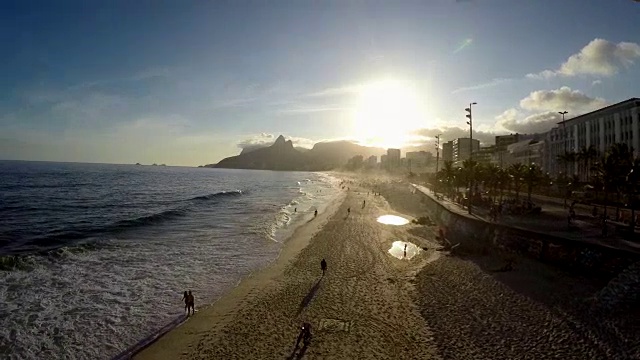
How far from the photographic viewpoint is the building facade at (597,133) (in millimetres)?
59575

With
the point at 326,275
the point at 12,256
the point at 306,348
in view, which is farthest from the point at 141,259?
the point at 306,348

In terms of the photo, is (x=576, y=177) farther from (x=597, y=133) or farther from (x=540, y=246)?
(x=540, y=246)

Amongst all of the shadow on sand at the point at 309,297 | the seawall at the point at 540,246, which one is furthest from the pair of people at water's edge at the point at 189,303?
the seawall at the point at 540,246

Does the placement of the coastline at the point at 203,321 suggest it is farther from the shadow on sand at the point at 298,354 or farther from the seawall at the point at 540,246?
the seawall at the point at 540,246

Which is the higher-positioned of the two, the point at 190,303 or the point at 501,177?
the point at 501,177

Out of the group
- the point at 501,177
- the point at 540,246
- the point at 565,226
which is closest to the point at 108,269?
the point at 540,246

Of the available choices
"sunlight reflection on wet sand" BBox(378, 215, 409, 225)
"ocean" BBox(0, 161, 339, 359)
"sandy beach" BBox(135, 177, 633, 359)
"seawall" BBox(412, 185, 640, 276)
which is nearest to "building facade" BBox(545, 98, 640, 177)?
"sunlight reflection on wet sand" BBox(378, 215, 409, 225)

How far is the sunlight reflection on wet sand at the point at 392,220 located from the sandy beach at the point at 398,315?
57.7 ft

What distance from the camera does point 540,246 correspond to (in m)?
24.0

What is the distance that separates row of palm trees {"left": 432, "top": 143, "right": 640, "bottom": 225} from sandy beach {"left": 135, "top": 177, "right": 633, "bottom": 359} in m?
12.9

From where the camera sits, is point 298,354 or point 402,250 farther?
point 402,250

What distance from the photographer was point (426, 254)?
28406 mm

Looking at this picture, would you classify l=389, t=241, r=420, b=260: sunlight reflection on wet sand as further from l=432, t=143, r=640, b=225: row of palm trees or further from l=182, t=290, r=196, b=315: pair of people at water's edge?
l=182, t=290, r=196, b=315: pair of people at water's edge

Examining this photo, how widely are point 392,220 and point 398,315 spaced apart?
3057cm
